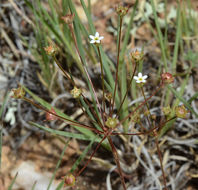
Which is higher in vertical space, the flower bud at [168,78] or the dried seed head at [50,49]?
the dried seed head at [50,49]

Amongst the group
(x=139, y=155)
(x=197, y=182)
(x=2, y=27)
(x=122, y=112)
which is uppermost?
(x=2, y=27)

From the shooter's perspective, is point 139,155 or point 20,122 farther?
point 20,122

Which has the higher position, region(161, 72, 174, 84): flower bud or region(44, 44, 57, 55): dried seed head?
region(44, 44, 57, 55): dried seed head

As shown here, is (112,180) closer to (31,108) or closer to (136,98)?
(136,98)

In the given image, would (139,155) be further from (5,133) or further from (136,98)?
(5,133)

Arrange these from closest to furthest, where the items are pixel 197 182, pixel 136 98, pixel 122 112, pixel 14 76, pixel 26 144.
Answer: pixel 122 112 < pixel 197 182 < pixel 136 98 < pixel 26 144 < pixel 14 76

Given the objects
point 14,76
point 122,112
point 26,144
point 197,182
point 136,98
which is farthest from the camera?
point 14,76

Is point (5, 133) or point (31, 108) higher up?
point (31, 108)

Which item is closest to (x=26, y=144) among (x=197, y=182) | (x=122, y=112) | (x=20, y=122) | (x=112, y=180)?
(x=20, y=122)

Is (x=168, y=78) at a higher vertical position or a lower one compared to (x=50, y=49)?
lower

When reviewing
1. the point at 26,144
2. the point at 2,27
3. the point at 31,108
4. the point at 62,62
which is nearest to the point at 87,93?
the point at 62,62
